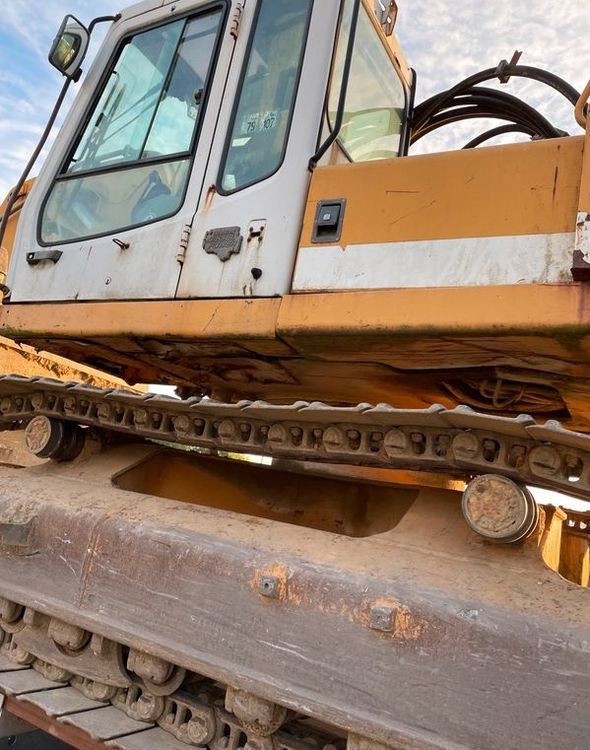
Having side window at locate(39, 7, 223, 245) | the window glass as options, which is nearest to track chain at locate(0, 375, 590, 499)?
side window at locate(39, 7, 223, 245)

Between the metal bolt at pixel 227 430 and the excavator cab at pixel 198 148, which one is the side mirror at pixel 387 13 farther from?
the metal bolt at pixel 227 430

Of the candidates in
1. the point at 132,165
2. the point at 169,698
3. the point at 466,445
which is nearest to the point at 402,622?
the point at 466,445

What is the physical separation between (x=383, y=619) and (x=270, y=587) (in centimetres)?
31

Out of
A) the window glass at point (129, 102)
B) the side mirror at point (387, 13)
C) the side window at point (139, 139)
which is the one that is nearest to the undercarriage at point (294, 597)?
the side window at point (139, 139)

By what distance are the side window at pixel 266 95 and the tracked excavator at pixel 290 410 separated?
0.04ft

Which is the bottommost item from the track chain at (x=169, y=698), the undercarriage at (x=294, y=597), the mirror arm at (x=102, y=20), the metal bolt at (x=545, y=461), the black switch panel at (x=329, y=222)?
the track chain at (x=169, y=698)

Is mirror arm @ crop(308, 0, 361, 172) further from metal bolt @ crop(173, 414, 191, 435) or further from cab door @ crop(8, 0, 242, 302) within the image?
metal bolt @ crop(173, 414, 191, 435)

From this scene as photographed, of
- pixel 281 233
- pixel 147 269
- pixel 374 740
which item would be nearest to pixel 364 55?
pixel 281 233

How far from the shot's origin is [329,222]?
2180mm

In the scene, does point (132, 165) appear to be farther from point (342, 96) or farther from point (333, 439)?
point (333, 439)

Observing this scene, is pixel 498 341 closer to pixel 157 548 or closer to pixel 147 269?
pixel 157 548

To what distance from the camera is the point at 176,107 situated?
2.71 metres

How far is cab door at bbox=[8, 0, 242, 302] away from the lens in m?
2.51

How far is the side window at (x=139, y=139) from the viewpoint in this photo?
262 centimetres
